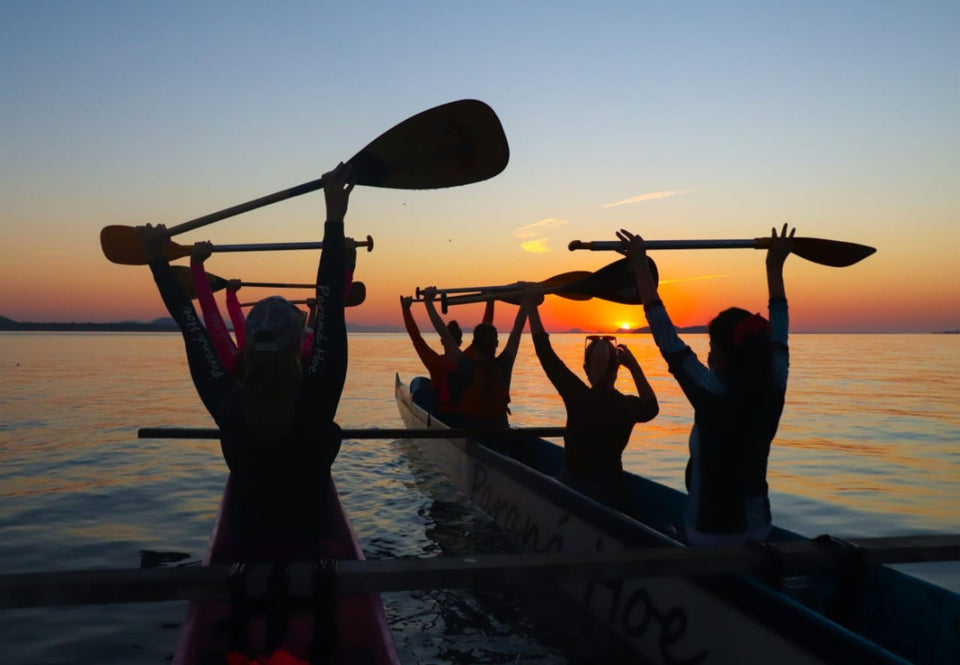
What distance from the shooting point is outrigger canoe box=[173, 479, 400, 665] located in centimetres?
303

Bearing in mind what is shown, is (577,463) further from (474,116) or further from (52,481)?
(52,481)

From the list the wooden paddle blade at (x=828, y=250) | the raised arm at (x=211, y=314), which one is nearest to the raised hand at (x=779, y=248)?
the wooden paddle blade at (x=828, y=250)

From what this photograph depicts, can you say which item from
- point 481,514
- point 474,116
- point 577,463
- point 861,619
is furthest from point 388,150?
point 481,514

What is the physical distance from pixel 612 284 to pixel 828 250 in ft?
6.53

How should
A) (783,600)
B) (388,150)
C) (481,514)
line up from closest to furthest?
(783,600), (388,150), (481,514)

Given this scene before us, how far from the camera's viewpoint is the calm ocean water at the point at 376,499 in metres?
5.57

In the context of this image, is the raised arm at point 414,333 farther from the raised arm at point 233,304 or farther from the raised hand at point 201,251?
the raised hand at point 201,251

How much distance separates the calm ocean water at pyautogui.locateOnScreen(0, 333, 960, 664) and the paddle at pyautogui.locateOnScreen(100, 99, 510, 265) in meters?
3.43

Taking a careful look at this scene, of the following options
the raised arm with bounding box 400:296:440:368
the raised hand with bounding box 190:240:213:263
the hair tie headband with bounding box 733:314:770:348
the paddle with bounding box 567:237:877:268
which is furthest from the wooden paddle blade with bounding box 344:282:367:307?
the hair tie headband with bounding box 733:314:770:348

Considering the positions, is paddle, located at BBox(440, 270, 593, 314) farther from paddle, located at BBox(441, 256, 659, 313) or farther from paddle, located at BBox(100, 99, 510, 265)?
paddle, located at BBox(100, 99, 510, 265)

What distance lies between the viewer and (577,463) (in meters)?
6.18

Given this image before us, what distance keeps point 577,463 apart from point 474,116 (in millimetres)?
3011

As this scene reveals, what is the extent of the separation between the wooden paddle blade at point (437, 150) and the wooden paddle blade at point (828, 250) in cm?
237

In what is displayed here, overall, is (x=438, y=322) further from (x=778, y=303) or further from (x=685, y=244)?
(x=778, y=303)
